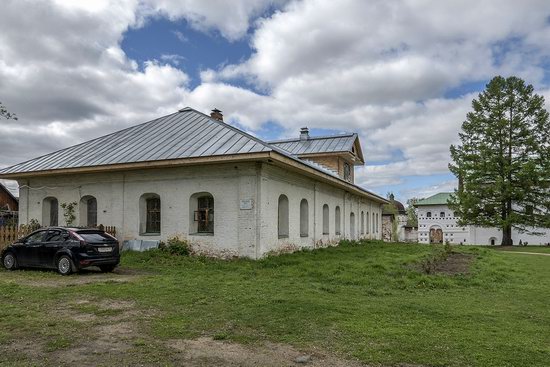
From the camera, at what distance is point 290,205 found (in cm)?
1717

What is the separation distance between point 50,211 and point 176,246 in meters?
7.72

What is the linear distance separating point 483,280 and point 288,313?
690cm

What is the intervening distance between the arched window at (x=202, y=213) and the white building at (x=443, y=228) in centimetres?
4389

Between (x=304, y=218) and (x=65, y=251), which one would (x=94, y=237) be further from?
(x=304, y=218)

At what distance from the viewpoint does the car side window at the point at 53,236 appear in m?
12.4

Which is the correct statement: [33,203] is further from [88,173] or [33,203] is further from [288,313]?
[288,313]

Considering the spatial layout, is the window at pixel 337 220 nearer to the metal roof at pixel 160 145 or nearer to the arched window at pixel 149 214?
the metal roof at pixel 160 145

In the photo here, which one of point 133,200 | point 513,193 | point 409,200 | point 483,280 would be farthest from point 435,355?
point 409,200

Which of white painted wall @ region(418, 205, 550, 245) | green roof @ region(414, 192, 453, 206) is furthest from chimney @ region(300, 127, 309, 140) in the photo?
green roof @ region(414, 192, 453, 206)

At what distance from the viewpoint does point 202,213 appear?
51.7 ft

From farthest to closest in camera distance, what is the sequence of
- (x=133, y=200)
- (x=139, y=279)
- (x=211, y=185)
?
(x=133, y=200) → (x=211, y=185) → (x=139, y=279)

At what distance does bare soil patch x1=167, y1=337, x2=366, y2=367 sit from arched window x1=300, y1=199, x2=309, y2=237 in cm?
1352

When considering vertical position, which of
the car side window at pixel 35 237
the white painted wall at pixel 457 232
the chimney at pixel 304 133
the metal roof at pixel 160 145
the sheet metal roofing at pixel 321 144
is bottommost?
the white painted wall at pixel 457 232

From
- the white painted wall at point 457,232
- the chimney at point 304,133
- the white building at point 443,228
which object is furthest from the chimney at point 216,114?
the white building at point 443,228
